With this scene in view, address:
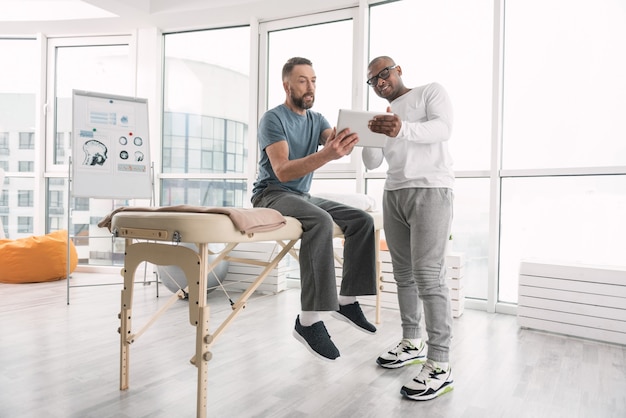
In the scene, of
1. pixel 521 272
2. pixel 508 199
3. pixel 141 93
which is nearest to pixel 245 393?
pixel 521 272

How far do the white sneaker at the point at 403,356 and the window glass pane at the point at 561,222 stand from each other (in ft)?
3.83

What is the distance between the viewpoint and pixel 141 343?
2229mm

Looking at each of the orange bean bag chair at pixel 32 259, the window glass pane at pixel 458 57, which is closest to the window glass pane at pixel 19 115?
the orange bean bag chair at pixel 32 259

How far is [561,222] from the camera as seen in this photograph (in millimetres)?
2947

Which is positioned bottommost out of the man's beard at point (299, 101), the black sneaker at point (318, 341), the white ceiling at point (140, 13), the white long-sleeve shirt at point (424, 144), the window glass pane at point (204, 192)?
the black sneaker at point (318, 341)

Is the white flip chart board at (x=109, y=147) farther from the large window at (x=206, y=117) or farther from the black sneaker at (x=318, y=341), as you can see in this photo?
the black sneaker at (x=318, y=341)

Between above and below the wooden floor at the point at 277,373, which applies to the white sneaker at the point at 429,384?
above

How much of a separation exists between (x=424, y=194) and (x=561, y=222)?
1.67 m

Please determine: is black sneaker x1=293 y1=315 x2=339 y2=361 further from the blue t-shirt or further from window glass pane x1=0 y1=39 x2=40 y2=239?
window glass pane x1=0 y1=39 x2=40 y2=239

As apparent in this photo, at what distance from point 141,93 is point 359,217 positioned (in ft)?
10.3

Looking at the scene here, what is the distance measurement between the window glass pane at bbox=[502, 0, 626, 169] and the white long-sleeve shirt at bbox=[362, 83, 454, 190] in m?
1.52

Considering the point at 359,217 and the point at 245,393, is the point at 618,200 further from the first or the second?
the point at 245,393

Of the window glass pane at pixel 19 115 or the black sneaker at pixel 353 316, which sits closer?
the black sneaker at pixel 353 316

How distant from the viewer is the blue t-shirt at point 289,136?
1890 mm
